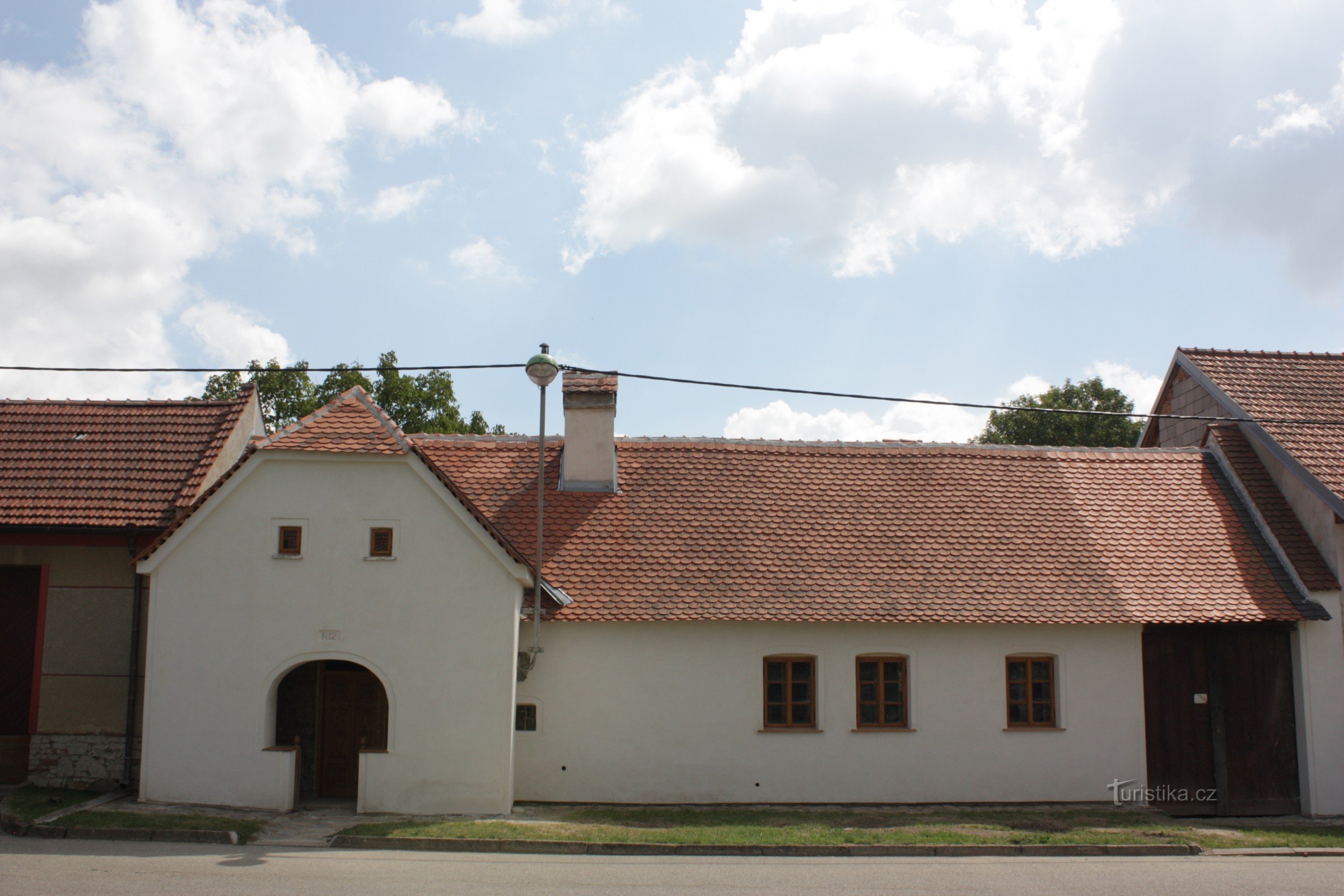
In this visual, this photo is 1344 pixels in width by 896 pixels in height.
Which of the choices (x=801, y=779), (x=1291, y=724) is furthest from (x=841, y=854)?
(x=1291, y=724)

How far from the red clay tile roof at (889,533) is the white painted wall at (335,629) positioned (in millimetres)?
1986

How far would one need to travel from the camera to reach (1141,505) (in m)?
18.6

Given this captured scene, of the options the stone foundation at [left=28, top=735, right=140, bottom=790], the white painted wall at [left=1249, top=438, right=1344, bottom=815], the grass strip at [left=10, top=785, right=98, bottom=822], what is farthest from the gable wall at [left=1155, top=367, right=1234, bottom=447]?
the grass strip at [left=10, top=785, right=98, bottom=822]

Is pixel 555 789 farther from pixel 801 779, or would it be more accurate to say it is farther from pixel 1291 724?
pixel 1291 724

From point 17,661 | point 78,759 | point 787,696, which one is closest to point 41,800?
point 78,759

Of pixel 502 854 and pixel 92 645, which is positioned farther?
pixel 92 645

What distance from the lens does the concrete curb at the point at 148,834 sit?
39.7ft

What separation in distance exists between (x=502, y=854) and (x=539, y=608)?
374 centimetres

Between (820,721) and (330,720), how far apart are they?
800cm

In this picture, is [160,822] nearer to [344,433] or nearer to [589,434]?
[344,433]

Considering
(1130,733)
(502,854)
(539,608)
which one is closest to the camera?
(502,854)

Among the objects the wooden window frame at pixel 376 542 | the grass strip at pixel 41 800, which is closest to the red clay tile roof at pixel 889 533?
the wooden window frame at pixel 376 542

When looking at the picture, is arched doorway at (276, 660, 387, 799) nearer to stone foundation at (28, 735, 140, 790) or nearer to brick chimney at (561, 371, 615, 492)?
stone foundation at (28, 735, 140, 790)

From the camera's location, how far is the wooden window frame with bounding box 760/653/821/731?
51.4 feet
